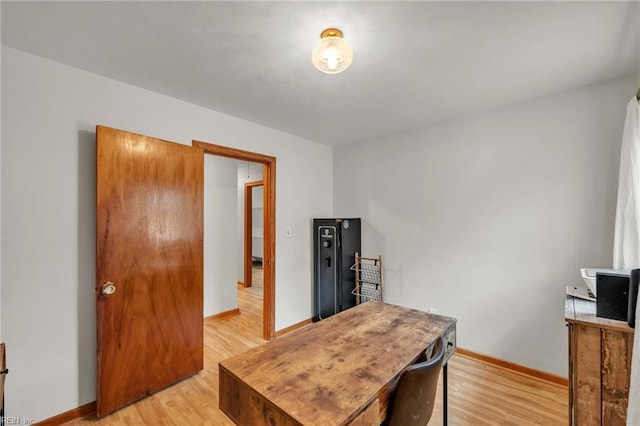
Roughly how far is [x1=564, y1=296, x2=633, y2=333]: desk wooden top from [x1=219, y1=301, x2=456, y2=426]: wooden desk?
65 centimetres

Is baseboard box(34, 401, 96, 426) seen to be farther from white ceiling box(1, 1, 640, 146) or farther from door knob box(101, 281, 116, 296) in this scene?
white ceiling box(1, 1, 640, 146)

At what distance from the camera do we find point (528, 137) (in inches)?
94.0

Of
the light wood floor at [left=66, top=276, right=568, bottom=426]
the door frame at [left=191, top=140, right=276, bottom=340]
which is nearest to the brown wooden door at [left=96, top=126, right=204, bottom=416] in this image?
the light wood floor at [left=66, top=276, right=568, bottom=426]

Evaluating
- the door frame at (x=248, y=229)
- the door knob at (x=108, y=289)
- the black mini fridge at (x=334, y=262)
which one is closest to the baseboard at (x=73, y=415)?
the door knob at (x=108, y=289)

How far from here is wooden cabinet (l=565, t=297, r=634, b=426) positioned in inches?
55.3

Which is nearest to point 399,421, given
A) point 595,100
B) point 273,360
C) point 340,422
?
point 340,422

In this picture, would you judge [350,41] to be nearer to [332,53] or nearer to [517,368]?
[332,53]

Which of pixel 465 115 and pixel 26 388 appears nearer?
pixel 26 388

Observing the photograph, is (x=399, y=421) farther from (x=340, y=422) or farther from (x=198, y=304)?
(x=198, y=304)

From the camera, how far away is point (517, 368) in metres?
2.41

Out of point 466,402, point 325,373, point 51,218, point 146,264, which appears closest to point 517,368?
point 466,402

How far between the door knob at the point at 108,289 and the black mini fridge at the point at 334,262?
216 cm

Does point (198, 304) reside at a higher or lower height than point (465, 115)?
lower

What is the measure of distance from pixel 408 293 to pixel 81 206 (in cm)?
316
